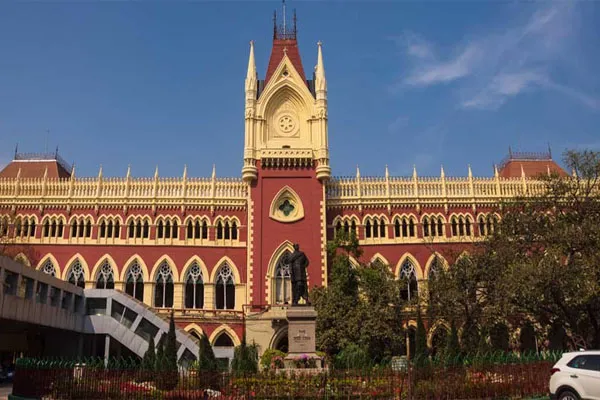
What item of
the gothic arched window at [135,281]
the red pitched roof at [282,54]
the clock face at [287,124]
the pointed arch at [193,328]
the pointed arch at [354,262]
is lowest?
the pointed arch at [193,328]

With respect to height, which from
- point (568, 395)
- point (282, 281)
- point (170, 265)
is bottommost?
point (568, 395)

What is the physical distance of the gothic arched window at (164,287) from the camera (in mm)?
44697

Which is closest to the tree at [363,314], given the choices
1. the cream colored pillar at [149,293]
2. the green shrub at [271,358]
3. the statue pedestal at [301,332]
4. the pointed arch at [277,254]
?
the pointed arch at [277,254]

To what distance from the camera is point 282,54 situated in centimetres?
5016

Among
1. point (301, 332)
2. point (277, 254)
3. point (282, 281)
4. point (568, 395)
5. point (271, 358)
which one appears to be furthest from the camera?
point (277, 254)

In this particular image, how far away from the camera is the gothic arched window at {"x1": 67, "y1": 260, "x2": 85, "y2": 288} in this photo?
147 feet

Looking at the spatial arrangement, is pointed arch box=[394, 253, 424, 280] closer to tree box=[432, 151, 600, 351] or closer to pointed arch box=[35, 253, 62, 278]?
tree box=[432, 151, 600, 351]

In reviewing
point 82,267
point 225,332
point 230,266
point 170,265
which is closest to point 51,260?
point 82,267

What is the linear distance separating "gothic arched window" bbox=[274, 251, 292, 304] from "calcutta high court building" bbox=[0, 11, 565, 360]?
73 millimetres

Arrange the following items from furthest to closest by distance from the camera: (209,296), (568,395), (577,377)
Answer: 1. (209,296)
2. (568,395)
3. (577,377)

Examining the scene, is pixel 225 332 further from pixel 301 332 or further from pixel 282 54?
pixel 282 54

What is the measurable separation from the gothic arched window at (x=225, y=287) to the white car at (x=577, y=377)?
31.1 metres

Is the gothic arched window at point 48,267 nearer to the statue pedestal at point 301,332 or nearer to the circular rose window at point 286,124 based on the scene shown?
Answer: the circular rose window at point 286,124

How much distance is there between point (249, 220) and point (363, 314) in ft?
38.9
